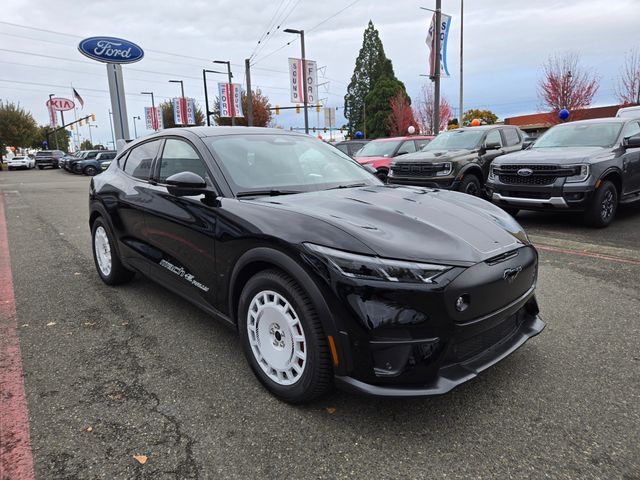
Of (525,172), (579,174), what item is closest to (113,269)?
(525,172)

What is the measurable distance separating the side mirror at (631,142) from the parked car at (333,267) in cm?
571

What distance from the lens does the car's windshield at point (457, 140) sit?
32.4 feet

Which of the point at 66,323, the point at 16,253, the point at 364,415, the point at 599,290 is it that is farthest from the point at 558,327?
the point at 16,253

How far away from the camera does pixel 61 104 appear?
2330 inches

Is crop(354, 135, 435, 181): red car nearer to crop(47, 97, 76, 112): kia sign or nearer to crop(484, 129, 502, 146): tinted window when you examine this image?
crop(484, 129, 502, 146): tinted window

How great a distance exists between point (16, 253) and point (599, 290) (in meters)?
7.38

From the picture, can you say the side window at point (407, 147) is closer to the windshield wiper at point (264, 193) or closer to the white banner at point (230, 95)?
the windshield wiper at point (264, 193)

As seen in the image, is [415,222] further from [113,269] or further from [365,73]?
[365,73]

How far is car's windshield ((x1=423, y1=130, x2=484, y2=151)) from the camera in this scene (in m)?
9.89

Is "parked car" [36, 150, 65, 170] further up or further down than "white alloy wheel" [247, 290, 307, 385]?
further up

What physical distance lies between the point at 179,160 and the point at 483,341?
2.53 meters

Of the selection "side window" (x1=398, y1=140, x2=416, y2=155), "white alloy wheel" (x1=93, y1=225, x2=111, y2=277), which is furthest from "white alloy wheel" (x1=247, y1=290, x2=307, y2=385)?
"side window" (x1=398, y1=140, x2=416, y2=155)

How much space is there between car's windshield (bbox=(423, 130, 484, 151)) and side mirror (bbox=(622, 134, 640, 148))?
284 centimetres

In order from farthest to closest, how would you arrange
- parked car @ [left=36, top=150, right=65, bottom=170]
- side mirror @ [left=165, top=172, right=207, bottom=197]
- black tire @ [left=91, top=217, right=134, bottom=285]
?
1. parked car @ [left=36, top=150, right=65, bottom=170]
2. black tire @ [left=91, top=217, right=134, bottom=285]
3. side mirror @ [left=165, top=172, right=207, bottom=197]
